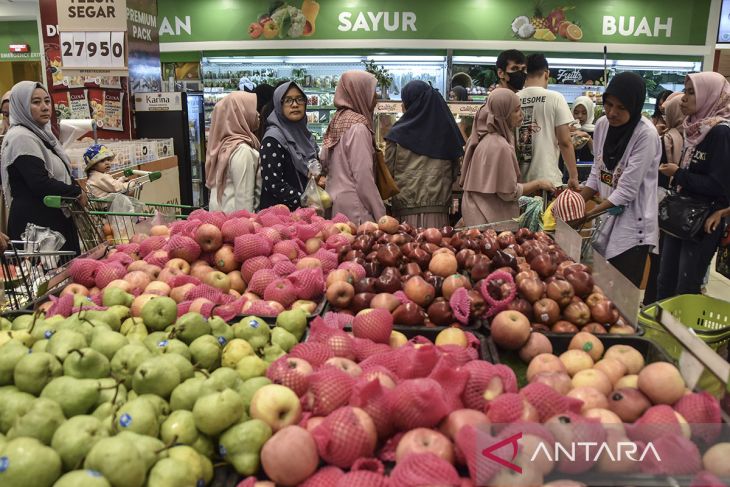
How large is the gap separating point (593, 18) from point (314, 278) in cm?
899

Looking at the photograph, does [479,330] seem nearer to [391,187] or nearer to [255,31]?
[391,187]

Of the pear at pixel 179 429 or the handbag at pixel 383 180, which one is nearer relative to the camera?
the pear at pixel 179 429

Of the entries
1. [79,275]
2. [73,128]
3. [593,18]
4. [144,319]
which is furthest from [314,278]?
[593,18]

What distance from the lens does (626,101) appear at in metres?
3.42


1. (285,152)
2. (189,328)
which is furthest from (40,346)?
(285,152)

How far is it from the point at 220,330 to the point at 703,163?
11.3 ft

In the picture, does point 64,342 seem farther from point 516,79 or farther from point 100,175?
point 516,79

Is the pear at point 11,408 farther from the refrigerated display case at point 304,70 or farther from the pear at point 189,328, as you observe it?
the refrigerated display case at point 304,70

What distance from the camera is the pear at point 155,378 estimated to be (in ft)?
5.02

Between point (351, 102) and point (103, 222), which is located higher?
point (351, 102)

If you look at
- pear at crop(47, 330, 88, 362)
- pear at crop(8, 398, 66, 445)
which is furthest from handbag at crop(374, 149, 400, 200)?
pear at crop(8, 398, 66, 445)

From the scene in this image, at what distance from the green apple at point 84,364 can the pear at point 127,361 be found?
3 cm

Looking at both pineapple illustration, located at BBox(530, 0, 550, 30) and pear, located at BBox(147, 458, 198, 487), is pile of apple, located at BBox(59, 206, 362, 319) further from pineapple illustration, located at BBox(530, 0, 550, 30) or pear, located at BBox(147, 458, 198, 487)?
pineapple illustration, located at BBox(530, 0, 550, 30)

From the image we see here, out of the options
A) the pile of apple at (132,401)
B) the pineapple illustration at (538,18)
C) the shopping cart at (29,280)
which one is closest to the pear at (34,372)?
the pile of apple at (132,401)
